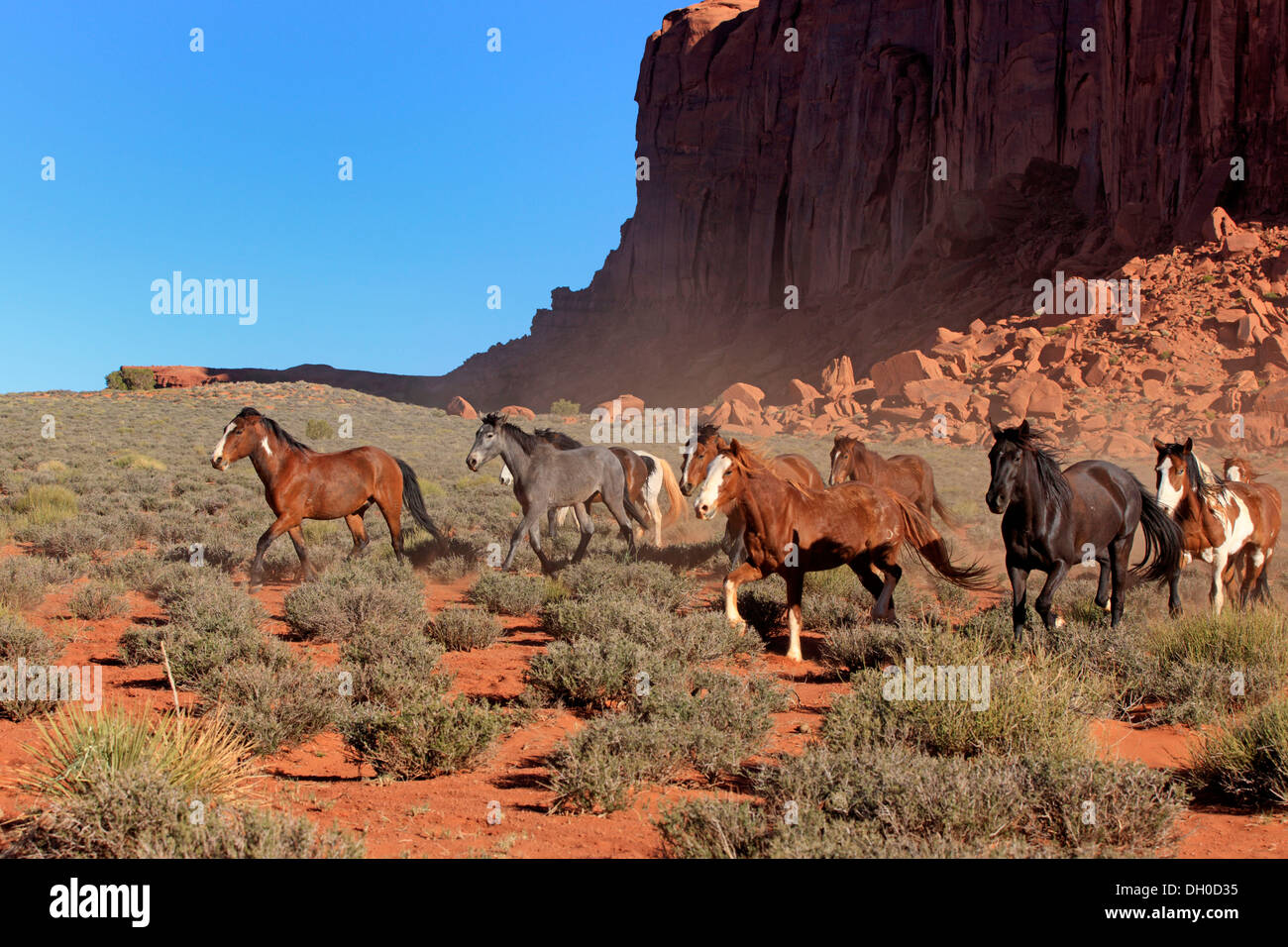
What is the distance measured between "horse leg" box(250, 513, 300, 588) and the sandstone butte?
99.4 feet

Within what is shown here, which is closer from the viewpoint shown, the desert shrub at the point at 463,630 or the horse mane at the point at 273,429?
the desert shrub at the point at 463,630

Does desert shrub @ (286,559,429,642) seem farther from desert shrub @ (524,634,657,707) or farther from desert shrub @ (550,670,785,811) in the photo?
desert shrub @ (550,670,785,811)

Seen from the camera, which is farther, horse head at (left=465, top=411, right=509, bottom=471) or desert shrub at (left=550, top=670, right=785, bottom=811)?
horse head at (left=465, top=411, right=509, bottom=471)

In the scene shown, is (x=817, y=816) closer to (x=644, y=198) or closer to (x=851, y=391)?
(x=851, y=391)

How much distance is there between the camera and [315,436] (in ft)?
120

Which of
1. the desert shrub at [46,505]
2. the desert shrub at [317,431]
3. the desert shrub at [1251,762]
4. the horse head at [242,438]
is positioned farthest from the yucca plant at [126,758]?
the desert shrub at [317,431]

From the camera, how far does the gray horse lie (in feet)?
39.8

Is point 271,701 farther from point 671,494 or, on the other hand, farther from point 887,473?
point 671,494

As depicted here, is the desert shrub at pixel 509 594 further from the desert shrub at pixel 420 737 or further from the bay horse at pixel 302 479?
the desert shrub at pixel 420 737

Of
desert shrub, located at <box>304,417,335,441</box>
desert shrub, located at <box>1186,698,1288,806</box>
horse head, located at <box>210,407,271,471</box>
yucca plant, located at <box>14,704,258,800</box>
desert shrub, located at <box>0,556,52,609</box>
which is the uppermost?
desert shrub, located at <box>304,417,335,441</box>

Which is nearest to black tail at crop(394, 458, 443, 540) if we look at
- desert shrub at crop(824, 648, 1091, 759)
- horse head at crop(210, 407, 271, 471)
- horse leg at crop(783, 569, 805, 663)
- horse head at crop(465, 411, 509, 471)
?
horse head at crop(465, 411, 509, 471)

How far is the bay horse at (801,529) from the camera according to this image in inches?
325

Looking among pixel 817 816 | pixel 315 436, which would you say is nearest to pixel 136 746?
pixel 817 816

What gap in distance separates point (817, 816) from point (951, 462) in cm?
3057
